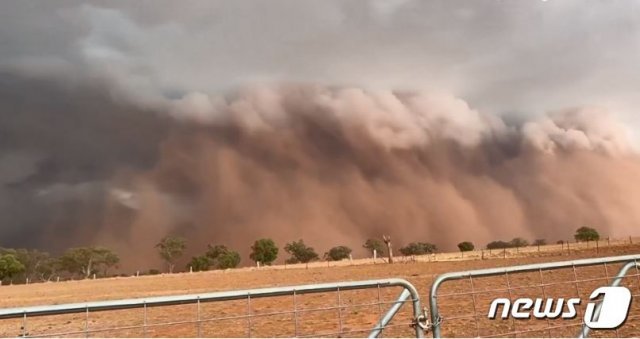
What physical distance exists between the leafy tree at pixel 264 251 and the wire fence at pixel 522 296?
6669 inches

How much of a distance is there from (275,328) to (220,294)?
10.4m

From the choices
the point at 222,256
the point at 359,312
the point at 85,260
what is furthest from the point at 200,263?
the point at 359,312

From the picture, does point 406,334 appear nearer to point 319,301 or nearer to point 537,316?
point 537,316

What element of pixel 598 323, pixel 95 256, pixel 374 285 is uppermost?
pixel 95 256

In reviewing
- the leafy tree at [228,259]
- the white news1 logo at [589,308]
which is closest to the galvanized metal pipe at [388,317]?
the white news1 logo at [589,308]

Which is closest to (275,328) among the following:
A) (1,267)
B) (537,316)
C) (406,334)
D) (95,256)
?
(406,334)

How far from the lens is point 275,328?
1384 cm

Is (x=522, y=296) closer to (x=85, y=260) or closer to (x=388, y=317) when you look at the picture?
(x=388, y=317)

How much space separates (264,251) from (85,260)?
69.7 meters

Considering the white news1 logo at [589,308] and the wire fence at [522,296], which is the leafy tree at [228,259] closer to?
the wire fence at [522,296]

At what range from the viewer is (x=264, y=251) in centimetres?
18825

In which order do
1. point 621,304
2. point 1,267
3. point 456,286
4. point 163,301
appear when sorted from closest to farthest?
point 163,301, point 621,304, point 456,286, point 1,267

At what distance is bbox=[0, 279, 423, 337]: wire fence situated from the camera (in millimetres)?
3906

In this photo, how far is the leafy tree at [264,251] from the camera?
18750 cm
